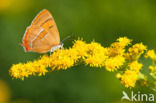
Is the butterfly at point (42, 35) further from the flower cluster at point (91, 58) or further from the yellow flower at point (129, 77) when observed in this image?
the yellow flower at point (129, 77)

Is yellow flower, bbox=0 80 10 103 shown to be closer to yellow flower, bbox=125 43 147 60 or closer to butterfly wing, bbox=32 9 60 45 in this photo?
butterfly wing, bbox=32 9 60 45

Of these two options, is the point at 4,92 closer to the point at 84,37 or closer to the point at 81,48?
the point at 84,37

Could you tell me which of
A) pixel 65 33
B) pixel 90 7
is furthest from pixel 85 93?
pixel 90 7

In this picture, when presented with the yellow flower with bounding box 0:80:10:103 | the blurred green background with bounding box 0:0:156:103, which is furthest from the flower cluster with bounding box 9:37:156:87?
the yellow flower with bounding box 0:80:10:103

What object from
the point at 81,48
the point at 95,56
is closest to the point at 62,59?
the point at 81,48

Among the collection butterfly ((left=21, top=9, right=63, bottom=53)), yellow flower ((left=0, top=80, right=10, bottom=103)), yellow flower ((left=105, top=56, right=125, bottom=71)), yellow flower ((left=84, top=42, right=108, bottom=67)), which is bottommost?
yellow flower ((left=105, top=56, right=125, bottom=71))

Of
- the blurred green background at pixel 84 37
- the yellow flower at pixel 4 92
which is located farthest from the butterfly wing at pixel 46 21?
the yellow flower at pixel 4 92
